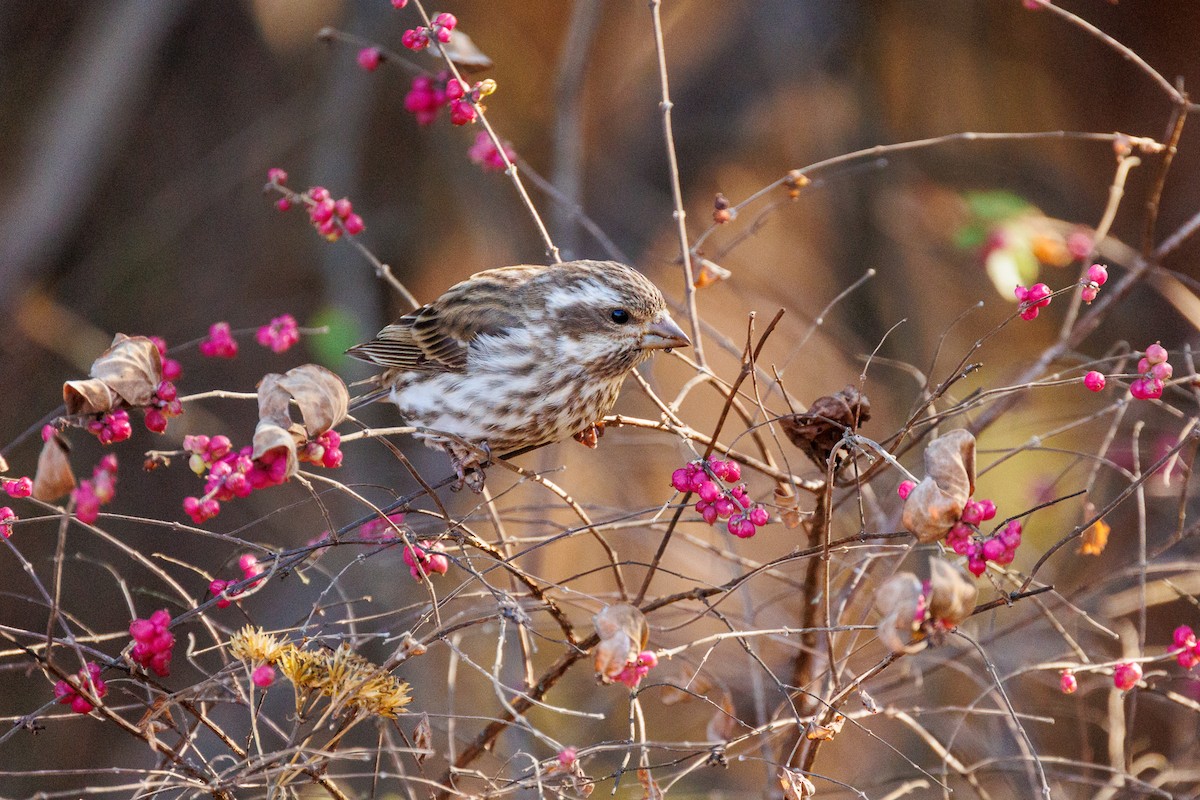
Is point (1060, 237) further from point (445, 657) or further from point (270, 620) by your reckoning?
point (270, 620)

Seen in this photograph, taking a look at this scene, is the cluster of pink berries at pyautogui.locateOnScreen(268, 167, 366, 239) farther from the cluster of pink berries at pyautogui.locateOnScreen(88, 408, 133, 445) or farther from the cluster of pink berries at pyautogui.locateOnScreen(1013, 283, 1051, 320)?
the cluster of pink berries at pyautogui.locateOnScreen(1013, 283, 1051, 320)

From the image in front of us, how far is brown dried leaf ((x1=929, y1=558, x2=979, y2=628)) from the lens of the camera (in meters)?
1.71

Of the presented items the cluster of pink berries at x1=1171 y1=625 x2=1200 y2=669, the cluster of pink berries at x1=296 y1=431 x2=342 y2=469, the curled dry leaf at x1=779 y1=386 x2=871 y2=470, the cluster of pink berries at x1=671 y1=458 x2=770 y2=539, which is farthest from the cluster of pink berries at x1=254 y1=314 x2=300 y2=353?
the cluster of pink berries at x1=1171 y1=625 x2=1200 y2=669

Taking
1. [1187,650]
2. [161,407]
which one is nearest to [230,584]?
[161,407]

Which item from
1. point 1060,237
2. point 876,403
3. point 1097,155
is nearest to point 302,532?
point 876,403

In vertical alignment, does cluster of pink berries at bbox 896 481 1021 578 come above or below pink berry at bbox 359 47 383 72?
below

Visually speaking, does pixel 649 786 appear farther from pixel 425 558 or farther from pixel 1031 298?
pixel 1031 298

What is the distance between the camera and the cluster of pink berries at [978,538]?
190cm

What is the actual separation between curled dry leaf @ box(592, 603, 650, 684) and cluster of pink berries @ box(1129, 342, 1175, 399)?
1105mm

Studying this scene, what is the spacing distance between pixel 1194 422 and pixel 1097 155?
4.13 meters

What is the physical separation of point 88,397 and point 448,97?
1.37 meters

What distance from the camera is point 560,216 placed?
5777mm

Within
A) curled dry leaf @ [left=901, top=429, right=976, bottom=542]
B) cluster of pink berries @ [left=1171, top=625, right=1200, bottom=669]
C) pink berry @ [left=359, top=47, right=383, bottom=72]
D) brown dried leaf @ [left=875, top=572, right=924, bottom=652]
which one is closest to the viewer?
brown dried leaf @ [left=875, top=572, right=924, bottom=652]

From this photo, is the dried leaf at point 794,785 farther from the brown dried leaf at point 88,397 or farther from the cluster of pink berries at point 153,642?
the brown dried leaf at point 88,397
